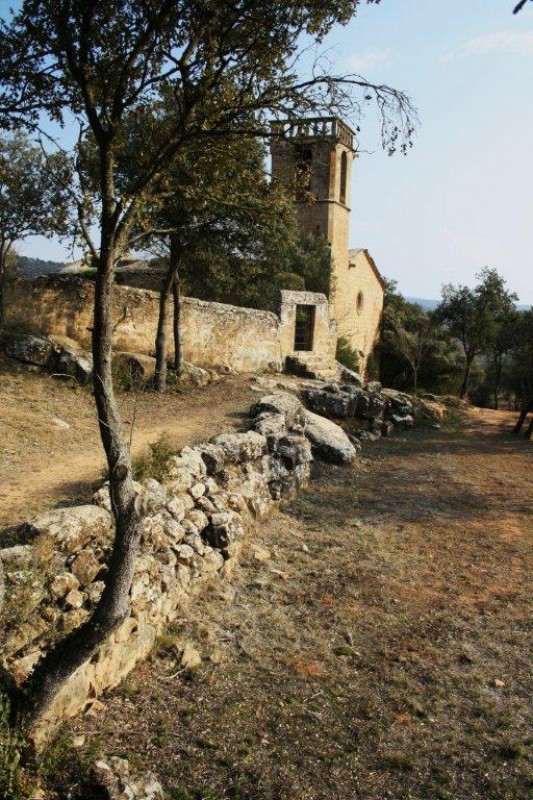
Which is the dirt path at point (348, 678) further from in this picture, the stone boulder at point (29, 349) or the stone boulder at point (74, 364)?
the stone boulder at point (29, 349)

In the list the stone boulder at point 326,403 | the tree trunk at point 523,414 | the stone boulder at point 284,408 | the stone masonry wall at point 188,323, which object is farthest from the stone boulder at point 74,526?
the tree trunk at point 523,414

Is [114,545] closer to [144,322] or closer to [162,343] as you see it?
[162,343]

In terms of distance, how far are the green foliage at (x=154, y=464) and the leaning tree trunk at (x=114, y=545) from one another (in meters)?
3.34

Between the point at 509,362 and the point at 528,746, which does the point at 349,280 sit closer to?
the point at 509,362

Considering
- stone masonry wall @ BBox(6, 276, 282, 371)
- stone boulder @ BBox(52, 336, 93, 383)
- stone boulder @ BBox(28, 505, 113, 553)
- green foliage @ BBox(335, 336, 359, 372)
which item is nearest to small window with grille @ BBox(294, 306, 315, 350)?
stone masonry wall @ BBox(6, 276, 282, 371)

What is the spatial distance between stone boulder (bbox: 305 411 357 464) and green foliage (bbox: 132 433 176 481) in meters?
6.39

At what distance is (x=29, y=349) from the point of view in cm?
1444

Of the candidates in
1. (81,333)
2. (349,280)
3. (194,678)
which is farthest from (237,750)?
(349,280)

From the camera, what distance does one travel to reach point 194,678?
6227mm

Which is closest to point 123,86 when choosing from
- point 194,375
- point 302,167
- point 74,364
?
point 302,167

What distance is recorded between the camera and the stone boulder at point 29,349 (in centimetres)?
1435

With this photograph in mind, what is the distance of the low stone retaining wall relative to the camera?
5.32 m

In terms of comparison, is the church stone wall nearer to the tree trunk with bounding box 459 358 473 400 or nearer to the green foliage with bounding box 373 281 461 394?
the green foliage with bounding box 373 281 461 394

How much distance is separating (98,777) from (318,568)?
5.11m
